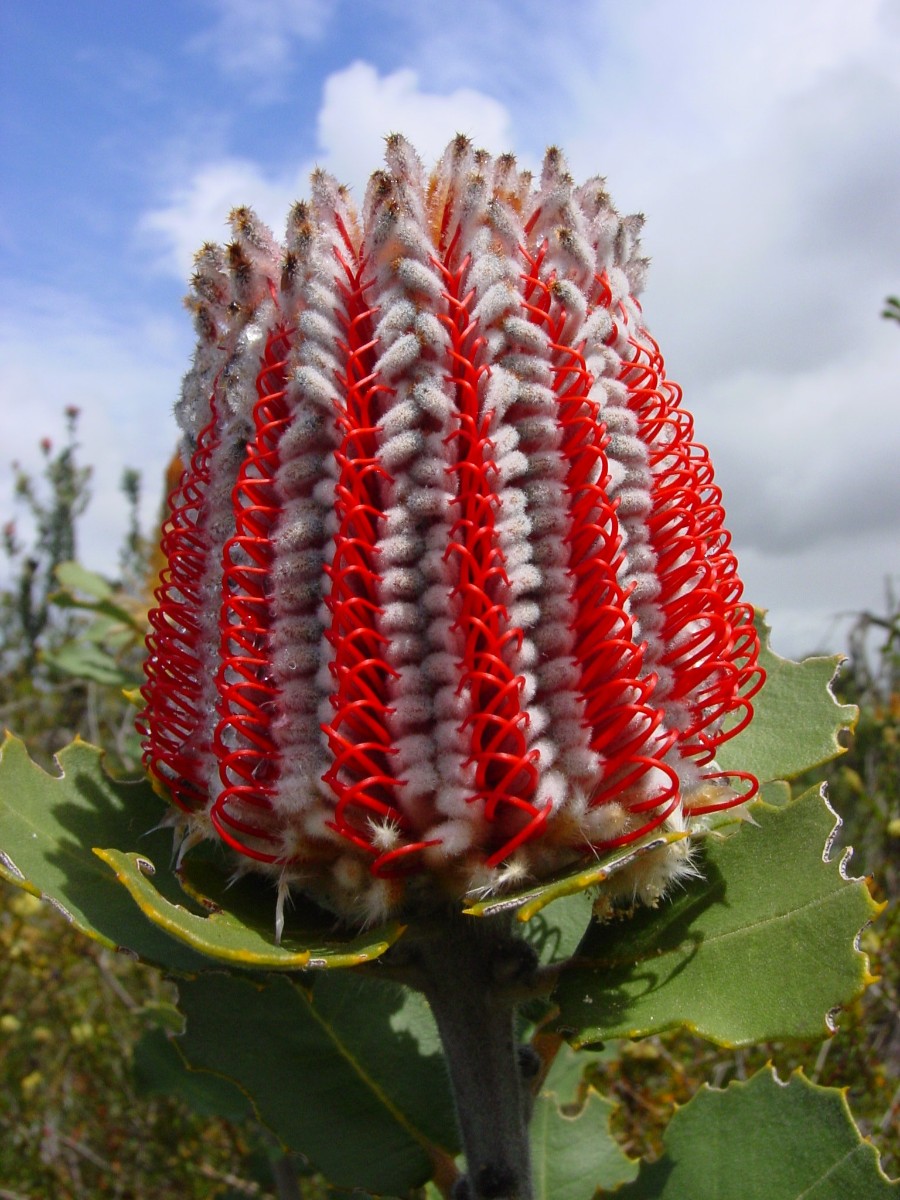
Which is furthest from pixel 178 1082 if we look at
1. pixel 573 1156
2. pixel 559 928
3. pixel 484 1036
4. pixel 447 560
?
pixel 447 560

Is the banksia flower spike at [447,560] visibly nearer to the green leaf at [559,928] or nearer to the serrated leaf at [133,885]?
the serrated leaf at [133,885]

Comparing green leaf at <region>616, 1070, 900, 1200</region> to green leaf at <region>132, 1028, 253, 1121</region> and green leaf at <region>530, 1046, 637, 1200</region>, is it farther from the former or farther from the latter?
green leaf at <region>132, 1028, 253, 1121</region>

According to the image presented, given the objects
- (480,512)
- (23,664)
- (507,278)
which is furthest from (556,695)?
(23,664)

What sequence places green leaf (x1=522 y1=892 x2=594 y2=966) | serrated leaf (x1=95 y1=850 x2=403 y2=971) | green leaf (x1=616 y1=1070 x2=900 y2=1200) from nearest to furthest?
serrated leaf (x1=95 y1=850 x2=403 y2=971)
green leaf (x1=616 y1=1070 x2=900 y2=1200)
green leaf (x1=522 y1=892 x2=594 y2=966)

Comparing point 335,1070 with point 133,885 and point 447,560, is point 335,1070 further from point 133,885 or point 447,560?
point 447,560

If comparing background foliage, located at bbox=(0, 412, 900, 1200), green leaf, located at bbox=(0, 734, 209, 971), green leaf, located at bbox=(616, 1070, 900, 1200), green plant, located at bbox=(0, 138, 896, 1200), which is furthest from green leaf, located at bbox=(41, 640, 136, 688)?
green leaf, located at bbox=(616, 1070, 900, 1200)

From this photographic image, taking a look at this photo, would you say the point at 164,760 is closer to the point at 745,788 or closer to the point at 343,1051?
the point at 343,1051
